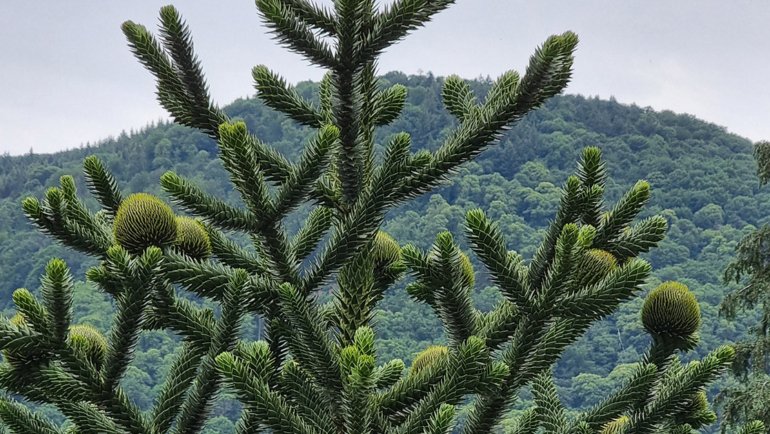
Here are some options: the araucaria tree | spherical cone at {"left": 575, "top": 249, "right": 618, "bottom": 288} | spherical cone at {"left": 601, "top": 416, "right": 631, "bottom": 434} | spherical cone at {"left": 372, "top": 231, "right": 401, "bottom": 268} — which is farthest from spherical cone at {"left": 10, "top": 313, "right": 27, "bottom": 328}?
spherical cone at {"left": 601, "top": 416, "right": 631, "bottom": 434}

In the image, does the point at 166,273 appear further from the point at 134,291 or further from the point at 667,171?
the point at 667,171

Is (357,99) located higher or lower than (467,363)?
higher

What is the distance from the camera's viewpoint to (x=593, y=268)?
3947 mm

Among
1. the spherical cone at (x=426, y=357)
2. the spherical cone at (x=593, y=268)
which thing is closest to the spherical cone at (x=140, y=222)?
the spherical cone at (x=426, y=357)

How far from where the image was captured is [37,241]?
312 ft

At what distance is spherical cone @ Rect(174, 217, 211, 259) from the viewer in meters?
3.92

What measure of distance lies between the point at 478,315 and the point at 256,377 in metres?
1.01

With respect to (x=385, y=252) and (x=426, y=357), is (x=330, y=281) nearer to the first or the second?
(x=385, y=252)

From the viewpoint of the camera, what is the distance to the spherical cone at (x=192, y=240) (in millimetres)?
3920

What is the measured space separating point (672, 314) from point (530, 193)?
277 ft

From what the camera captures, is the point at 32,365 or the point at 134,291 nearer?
the point at 134,291

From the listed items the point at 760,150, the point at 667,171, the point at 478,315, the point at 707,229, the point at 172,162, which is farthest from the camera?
the point at 172,162

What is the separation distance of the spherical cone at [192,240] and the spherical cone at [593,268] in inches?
53.4

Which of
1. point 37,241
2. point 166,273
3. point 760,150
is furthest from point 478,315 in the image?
point 37,241
